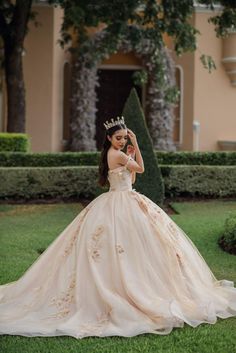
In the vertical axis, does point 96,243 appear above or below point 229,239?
above

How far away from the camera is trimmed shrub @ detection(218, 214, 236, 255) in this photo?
9172 mm

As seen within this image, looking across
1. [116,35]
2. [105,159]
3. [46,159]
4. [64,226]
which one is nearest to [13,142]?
[46,159]

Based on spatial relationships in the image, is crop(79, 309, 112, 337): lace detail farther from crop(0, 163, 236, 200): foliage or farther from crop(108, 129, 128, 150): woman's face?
crop(0, 163, 236, 200): foliage

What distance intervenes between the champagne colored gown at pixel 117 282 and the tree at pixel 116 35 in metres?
9.38

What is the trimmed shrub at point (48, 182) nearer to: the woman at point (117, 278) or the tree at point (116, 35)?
the tree at point (116, 35)

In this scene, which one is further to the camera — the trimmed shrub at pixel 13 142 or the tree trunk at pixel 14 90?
the tree trunk at pixel 14 90

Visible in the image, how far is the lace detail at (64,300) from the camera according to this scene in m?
5.71

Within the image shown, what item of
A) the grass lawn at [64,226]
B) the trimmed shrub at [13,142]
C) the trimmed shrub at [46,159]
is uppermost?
the trimmed shrub at [13,142]

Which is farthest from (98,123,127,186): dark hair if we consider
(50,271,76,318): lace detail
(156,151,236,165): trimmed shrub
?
(156,151,236,165): trimmed shrub

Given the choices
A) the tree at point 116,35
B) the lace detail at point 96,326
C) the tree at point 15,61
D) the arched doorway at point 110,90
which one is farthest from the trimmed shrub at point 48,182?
the lace detail at point 96,326

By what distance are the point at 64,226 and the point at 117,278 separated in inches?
206

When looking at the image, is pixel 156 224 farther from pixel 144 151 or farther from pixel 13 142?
pixel 13 142

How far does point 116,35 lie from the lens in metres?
15.2

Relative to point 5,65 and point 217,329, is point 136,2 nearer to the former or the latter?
point 5,65
